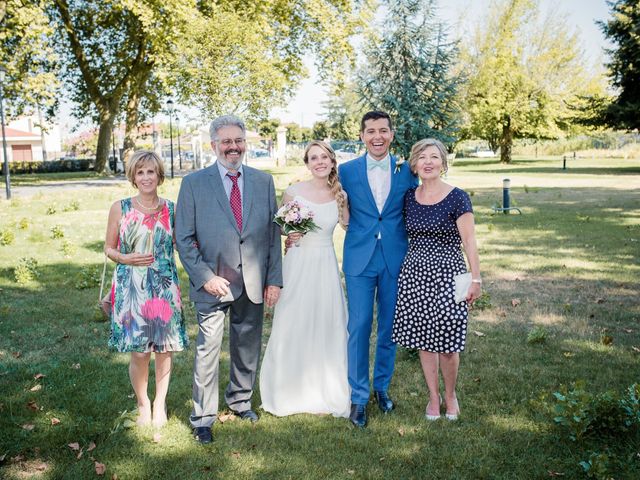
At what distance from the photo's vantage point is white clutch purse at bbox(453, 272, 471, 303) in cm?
454

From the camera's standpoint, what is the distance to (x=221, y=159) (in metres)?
4.49

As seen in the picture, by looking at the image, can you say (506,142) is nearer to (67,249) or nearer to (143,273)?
(67,249)

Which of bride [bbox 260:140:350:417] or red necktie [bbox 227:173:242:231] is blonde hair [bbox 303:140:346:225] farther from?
red necktie [bbox 227:173:242:231]

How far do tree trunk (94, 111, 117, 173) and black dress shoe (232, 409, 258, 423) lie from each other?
3492 centimetres

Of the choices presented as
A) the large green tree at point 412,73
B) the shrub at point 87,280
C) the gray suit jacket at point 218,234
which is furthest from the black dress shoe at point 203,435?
the shrub at point 87,280

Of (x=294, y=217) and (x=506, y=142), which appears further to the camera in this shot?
(x=506, y=142)

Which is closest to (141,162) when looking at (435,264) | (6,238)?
(435,264)

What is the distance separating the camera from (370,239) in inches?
190

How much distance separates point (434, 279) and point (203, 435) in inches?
85.2

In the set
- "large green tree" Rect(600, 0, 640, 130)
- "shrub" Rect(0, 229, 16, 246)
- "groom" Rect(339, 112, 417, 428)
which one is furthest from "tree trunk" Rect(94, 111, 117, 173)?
"groom" Rect(339, 112, 417, 428)

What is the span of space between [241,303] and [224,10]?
3029 cm

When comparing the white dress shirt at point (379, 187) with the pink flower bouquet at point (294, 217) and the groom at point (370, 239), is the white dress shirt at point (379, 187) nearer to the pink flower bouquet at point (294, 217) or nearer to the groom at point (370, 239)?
the groom at point (370, 239)

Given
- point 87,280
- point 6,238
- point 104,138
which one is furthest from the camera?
point 104,138

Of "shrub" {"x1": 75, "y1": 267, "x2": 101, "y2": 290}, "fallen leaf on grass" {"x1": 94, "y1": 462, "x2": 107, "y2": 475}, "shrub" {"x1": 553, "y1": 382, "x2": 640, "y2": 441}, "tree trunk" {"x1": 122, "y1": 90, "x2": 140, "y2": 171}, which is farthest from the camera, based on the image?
"tree trunk" {"x1": 122, "y1": 90, "x2": 140, "y2": 171}
